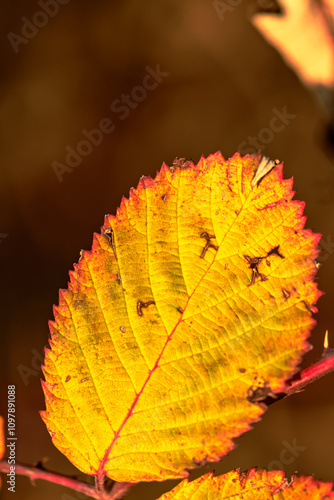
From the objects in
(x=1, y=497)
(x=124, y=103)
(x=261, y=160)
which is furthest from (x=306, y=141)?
(x=1, y=497)

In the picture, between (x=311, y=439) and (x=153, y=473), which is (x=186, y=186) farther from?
(x=311, y=439)

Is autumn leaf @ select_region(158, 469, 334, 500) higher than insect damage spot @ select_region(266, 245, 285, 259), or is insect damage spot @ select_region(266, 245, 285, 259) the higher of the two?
insect damage spot @ select_region(266, 245, 285, 259)

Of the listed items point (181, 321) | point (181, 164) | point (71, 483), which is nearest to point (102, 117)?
point (181, 164)

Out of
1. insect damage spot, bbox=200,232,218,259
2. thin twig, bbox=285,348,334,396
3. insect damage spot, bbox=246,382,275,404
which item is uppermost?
insect damage spot, bbox=200,232,218,259

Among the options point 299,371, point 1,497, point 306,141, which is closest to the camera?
point 299,371

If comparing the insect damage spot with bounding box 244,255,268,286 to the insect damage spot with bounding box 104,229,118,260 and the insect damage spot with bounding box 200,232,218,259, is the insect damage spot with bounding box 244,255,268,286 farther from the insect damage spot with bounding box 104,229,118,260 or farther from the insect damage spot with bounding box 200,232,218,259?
the insect damage spot with bounding box 104,229,118,260

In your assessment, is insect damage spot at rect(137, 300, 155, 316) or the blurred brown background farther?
the blurred brown background

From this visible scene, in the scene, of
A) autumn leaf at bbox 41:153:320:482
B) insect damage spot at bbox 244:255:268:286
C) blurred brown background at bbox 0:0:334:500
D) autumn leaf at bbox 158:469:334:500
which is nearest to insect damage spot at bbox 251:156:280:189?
autumn leaf at bbox 41:153:320:482
